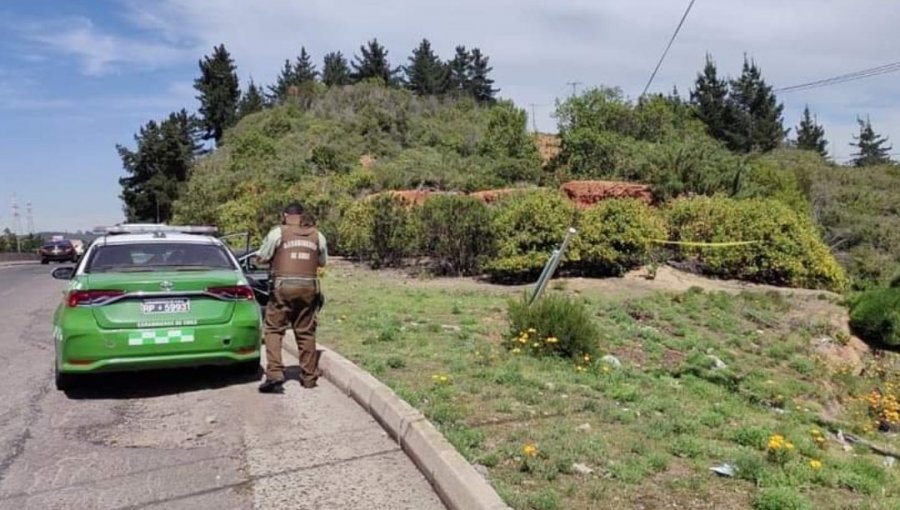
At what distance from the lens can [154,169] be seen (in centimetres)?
7631

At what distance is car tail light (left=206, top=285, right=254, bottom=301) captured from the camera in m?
6.88

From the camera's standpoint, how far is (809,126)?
78.1 m

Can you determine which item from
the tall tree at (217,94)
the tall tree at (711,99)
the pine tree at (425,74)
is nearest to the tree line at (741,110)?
the tall tree at (711,99)

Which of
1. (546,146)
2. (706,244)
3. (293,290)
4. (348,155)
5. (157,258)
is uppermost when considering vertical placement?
(546,146)

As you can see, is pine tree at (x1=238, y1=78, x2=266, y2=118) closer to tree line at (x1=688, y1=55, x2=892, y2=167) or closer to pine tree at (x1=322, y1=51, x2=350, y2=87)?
pine tree at (x1=322, y1=51, x2=350, y2=87)

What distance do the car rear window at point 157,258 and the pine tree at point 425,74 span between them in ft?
224

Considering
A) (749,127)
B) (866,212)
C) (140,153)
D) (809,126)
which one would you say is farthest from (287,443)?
(809,126)

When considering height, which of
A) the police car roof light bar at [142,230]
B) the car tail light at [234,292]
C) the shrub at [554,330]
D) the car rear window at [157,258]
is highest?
the police car roof light bar at [142,230]

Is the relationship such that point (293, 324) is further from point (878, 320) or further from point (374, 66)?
point (374, 66)

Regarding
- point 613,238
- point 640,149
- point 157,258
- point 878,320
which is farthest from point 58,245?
point 878,320

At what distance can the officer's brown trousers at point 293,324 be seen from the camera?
269 inches

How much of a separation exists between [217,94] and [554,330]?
81.3m

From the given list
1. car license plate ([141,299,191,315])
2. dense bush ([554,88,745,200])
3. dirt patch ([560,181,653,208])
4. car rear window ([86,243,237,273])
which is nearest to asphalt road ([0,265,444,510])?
car license plate ([141,299,191,315])

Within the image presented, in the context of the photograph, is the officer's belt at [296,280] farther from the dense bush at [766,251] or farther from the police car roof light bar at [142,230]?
the dense bush at [766,251]
